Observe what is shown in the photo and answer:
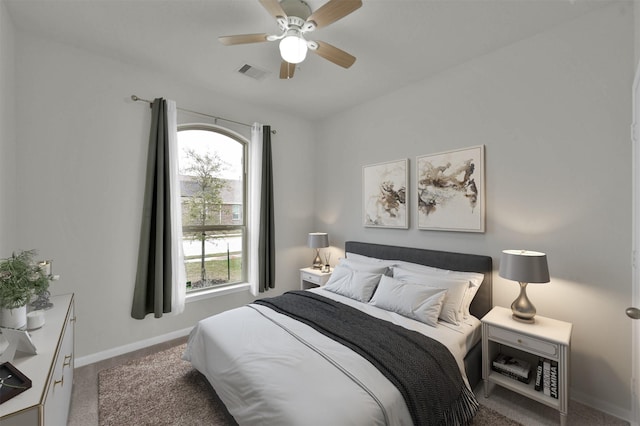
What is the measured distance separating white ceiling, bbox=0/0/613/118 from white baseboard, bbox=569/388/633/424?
286cm

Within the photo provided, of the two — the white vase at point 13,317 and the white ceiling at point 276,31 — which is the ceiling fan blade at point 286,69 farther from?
the white vase at point 13,317

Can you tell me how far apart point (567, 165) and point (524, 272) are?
3.08 ft

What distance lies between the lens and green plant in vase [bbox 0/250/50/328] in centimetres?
151

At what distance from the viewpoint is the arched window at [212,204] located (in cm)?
338

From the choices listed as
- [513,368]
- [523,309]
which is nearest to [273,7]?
[523,309]

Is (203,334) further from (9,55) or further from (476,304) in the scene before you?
(9,55)

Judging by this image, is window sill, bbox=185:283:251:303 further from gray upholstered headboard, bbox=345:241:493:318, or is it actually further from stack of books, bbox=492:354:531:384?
stack of books, bbox=492:354:531:384

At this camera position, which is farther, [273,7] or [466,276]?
[466,276]

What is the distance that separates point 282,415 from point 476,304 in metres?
2.03

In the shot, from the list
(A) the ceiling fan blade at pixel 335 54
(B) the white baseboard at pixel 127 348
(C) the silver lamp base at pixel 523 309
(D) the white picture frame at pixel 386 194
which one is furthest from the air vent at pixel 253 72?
(C) the silver lamp base at pixel 523 309

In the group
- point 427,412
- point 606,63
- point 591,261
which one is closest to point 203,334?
point 427,412

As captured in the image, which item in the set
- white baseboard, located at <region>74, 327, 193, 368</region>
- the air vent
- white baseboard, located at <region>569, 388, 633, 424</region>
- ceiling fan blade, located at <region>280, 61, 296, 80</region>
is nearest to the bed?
white baseboard, located at <region>569, 388, 633, 424</region>

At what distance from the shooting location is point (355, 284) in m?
2.89

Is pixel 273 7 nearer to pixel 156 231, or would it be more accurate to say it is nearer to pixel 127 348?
pixel 156 231
